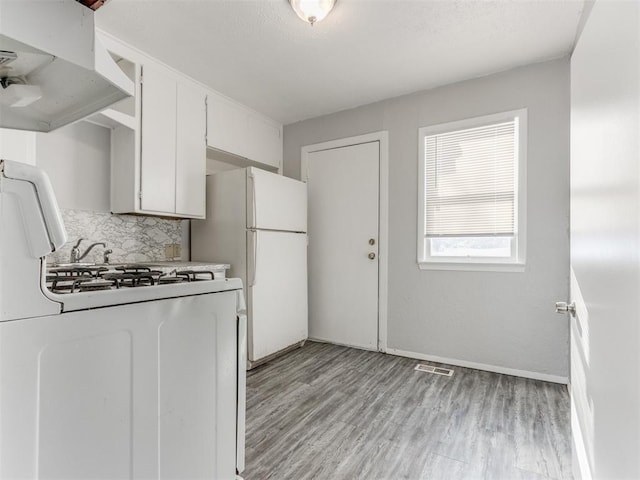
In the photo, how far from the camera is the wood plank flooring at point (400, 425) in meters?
1.54

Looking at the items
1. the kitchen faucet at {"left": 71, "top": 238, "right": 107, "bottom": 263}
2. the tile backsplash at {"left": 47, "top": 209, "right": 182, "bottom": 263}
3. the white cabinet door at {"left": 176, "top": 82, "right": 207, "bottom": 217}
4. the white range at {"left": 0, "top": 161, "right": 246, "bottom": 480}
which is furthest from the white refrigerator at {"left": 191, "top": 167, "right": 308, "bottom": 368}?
the white range at {"left": 0, "top": 161, "right": 246, "bottom": 480}

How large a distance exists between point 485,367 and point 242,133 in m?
3.07

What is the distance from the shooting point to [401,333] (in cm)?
310

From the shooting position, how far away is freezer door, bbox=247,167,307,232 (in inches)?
109

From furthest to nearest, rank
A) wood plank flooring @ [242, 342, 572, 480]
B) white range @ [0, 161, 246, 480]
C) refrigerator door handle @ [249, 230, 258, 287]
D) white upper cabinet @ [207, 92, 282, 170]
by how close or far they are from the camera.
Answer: white upper cabinet @ [207, 92, 282, 170], refrigerator door handle @ [249, 230, 258, 287], wood plank flooring @ [242, 342, 572, 480], white range @ [0, 161, 246, 480]

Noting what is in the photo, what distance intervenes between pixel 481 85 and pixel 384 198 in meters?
1.23

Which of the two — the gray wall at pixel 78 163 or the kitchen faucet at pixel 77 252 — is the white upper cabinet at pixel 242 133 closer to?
the gray wall at pixel 78 163

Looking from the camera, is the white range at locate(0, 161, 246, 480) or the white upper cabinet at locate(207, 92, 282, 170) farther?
the white upper cabinet at locate(207, 92, 282, 170)

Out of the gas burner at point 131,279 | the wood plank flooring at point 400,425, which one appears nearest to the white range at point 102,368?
the gas burner at point 131,279

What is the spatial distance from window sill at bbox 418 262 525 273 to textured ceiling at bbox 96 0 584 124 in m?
1.58

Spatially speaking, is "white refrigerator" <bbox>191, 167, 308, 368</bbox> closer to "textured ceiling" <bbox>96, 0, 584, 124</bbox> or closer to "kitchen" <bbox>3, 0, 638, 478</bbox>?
"kitchen" <bbox>3, 0, 638, 478</bbox>

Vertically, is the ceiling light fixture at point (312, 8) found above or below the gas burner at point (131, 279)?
above

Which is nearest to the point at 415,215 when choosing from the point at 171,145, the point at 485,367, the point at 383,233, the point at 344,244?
the point at 383,233

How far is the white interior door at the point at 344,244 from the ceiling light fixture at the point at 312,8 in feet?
4.88
